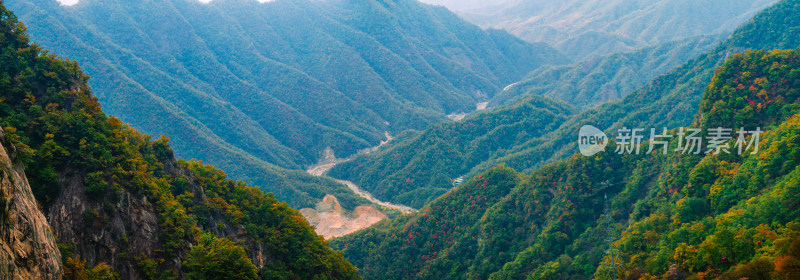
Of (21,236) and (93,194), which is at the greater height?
(93,194)

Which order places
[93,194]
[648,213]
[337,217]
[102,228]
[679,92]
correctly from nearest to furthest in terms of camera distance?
[102,228]
[93,194]
[648,213]
[679,92]
[337,217]

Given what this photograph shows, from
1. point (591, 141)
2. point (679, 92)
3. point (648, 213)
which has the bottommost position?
point (648, 213)

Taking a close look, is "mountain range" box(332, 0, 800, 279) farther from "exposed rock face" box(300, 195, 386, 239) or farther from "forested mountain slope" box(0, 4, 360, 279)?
"forested mountain slope" box(0, 4, 360, 279)

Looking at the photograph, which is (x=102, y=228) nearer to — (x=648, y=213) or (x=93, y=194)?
(x=93, y=194)

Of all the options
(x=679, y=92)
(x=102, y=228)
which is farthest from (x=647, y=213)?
(x=679, y=92)

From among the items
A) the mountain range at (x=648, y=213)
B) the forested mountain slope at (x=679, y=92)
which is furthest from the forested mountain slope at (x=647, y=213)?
the forested mountain slope at (x=679, y=92)

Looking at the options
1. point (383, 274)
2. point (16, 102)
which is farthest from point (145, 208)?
point (383, 274)

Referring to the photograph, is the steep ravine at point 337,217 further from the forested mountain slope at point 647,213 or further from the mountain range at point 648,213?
the forested mountain slope at point 647,213
